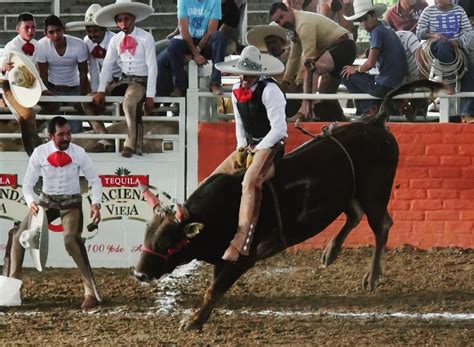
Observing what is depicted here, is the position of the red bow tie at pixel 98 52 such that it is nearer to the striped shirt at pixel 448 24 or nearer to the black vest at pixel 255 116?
the black vest at pixel 255 116

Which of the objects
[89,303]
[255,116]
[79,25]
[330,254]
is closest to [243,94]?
[255,116]

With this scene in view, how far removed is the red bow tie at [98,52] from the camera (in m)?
12.0

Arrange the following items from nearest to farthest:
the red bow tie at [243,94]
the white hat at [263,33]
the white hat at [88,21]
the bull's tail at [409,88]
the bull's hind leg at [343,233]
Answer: the red bow tie at [243,94]
the bull's hind leg at [343,233]
the bull's tail at [409,88]
the white hat at [263,33]
the white hat at [88,21]

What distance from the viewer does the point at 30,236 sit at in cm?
1010

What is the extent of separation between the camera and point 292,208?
966cm

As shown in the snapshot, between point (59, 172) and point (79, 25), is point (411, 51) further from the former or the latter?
point (59, 172)

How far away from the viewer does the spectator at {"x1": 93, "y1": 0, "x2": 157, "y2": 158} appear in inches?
445

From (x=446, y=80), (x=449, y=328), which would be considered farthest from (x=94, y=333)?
(x=446, y=80)

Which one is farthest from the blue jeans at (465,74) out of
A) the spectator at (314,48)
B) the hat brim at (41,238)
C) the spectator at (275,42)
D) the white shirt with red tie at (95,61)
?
the hat brim at (41,238)

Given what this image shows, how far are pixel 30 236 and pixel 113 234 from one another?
65.3 inches

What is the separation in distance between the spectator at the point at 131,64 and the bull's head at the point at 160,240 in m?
2.59

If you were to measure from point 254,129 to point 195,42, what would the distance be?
2624 mm

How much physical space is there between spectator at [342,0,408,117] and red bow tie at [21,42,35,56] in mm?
3025

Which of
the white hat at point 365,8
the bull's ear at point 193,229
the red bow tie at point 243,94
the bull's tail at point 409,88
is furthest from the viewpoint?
the white hat at point 365,8
